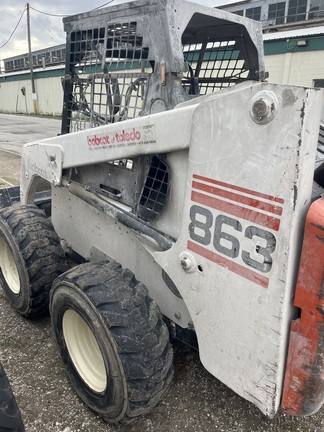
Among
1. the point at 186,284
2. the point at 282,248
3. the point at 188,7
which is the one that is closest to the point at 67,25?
the point at 188,7

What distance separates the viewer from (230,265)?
5.54 ft

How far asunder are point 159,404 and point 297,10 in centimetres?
2415

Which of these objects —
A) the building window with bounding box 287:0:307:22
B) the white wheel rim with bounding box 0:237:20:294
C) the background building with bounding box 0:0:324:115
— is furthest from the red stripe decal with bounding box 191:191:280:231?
the building window with bounding box 287:0:307:22

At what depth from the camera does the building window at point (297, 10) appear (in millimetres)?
21141

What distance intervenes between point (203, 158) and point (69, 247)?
2049 millimetres

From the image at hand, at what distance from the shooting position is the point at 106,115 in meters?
2.62

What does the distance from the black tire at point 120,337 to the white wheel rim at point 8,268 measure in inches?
47.1

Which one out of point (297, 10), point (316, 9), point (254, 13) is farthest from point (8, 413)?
point (254, 13)

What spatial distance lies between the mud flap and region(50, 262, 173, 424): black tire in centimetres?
66

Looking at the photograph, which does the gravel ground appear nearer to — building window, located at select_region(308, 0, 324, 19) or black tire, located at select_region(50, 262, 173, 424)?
black tire, located at select_region(50, 262, 173, 424)

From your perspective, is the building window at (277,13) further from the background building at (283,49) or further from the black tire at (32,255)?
the black tire at (32,255)

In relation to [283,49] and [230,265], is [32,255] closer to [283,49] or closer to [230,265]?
[230,265]

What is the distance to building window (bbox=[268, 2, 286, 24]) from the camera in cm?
2214

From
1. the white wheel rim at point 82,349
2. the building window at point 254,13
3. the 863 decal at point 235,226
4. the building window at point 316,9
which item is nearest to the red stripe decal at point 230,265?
the 863 decal at point 235,226
